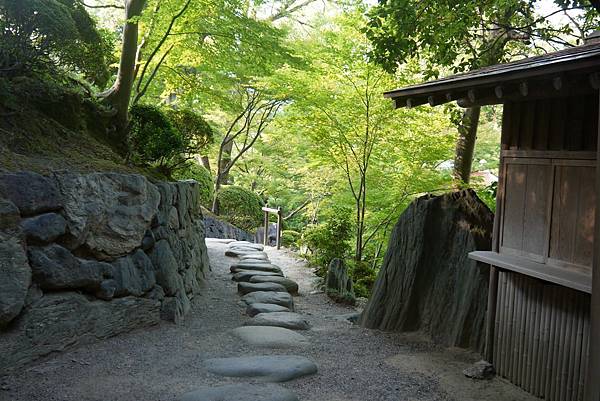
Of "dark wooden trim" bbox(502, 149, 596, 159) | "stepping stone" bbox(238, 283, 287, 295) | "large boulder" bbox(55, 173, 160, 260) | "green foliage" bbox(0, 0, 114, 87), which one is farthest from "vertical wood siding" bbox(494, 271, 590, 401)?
"green foliage" bbox(0, 0, 114, 87)

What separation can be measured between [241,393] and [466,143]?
312 inches

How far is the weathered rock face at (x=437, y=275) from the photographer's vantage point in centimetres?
596

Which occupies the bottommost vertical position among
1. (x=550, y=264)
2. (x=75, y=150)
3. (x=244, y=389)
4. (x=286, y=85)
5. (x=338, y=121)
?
(x=244, y=389)

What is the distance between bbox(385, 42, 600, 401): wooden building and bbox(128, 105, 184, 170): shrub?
398cm

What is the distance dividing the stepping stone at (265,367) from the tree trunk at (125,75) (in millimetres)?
4513

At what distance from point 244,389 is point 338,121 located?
8.44 metres

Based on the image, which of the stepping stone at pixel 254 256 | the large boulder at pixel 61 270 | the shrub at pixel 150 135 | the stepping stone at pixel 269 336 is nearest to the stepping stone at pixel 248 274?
the stepping stone at pixel 254 256

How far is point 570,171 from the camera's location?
4.48 m

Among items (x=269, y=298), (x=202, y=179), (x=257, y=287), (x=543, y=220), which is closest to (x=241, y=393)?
(x=543, y=220)

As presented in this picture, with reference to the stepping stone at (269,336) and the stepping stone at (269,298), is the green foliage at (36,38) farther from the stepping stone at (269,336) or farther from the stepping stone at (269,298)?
the stepping stone at (269,298)

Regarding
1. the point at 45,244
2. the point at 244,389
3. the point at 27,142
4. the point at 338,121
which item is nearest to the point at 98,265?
the point at 45,244

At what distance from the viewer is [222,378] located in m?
4.62

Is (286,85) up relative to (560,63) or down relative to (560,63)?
up

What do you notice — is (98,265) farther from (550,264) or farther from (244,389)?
(550,264)
